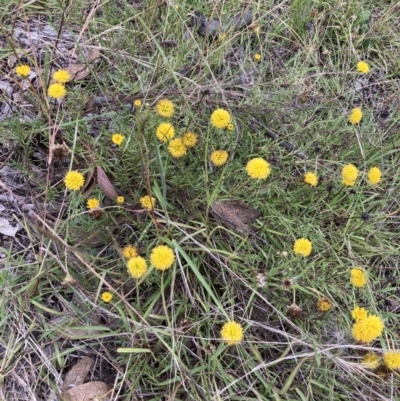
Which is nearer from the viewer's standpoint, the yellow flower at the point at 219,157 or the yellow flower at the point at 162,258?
the yellow flower at the point at 162,258

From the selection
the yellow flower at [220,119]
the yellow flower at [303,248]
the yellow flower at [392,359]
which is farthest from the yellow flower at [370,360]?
the yellow flower at [220,119]

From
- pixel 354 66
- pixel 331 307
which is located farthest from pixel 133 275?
pixel 354 66

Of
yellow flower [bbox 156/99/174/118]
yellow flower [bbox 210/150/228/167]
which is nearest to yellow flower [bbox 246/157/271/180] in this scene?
yellow flower [bbox 210/150/228/167]

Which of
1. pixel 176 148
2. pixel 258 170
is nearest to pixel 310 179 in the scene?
pixel 258 170

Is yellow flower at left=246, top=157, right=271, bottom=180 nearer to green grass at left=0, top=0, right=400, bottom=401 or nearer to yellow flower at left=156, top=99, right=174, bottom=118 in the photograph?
green grass at left=0, top=0, right=400, bottom=401

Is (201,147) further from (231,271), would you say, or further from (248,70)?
(248,70)

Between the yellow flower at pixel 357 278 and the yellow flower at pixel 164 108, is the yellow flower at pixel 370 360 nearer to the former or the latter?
the yellow flower at pixel 357 278
